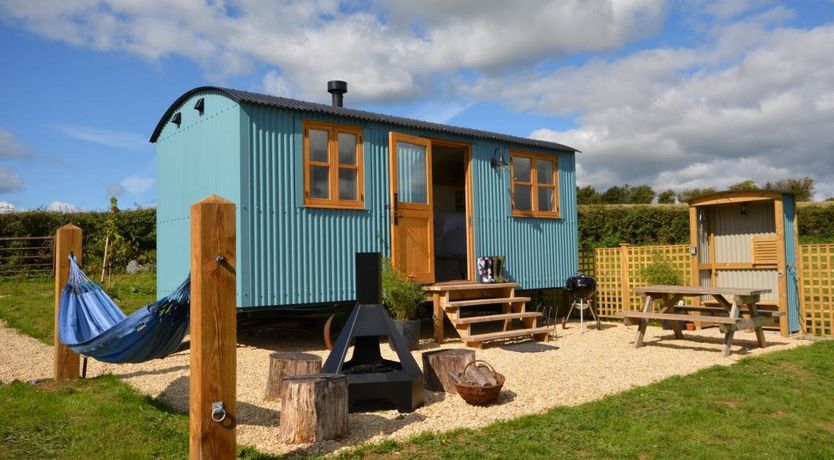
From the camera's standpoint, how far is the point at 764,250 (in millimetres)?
9352

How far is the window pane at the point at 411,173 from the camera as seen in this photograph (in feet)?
27.8

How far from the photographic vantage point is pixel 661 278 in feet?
32.2

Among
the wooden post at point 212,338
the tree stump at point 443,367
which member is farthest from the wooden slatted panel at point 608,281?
the wooden post at point 212,338

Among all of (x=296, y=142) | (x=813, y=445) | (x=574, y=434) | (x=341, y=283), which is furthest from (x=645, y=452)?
(x=296, y=142)

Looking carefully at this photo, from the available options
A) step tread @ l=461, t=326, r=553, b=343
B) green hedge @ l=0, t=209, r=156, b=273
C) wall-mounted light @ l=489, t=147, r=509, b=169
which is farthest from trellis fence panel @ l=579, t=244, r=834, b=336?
green hedge @ l=0, t=209, r=156, b=273

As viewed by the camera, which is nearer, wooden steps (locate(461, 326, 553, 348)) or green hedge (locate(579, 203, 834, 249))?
wooden steps (locate(461, 326, 553, 348))

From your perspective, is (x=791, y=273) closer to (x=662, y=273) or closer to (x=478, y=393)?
(x=662, y=273)

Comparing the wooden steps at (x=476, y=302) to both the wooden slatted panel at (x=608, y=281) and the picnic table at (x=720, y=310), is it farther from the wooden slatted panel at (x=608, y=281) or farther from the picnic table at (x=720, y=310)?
the wooden slatted panel at (x=608, y=281)

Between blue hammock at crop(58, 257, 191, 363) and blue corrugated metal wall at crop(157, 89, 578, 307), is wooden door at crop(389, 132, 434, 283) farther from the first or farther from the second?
blue hammock at crop(58, 257, 191, 363)

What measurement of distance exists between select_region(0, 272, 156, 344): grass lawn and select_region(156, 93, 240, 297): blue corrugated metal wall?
5.67 feet

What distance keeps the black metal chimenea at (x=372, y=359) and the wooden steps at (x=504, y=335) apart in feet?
8.70

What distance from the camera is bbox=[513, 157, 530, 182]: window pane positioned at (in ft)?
32.4

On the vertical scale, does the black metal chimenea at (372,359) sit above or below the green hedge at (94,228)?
below

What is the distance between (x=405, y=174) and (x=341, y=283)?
1819mm
